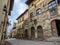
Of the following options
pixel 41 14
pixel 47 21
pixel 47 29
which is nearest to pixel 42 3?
pixel 41 14

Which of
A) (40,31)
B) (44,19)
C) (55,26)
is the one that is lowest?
(40,31)

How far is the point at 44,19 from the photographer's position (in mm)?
17672

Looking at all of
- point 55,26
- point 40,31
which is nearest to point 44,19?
point 40,31

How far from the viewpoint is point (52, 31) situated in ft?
51.4

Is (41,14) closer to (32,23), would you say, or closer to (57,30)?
(32,23)

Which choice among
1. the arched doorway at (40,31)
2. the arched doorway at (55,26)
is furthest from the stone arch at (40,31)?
the arched doorway at (55,26)

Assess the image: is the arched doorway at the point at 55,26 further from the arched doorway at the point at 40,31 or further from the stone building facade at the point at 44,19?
the arched doorway at the point at 40,31

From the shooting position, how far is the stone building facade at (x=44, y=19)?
1560 cm

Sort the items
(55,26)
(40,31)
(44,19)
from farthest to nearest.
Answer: (40,31) → (44,19) → (55,26)

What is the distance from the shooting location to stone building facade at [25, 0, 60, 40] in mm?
15602

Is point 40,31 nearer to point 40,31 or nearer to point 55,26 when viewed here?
point 40,31

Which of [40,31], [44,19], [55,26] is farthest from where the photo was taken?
[40,31]

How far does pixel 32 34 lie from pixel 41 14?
14.9 feet

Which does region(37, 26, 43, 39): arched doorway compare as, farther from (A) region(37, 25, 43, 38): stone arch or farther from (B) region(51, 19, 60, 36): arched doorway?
(B) region(51, 19, 60, 36): arched doorway
